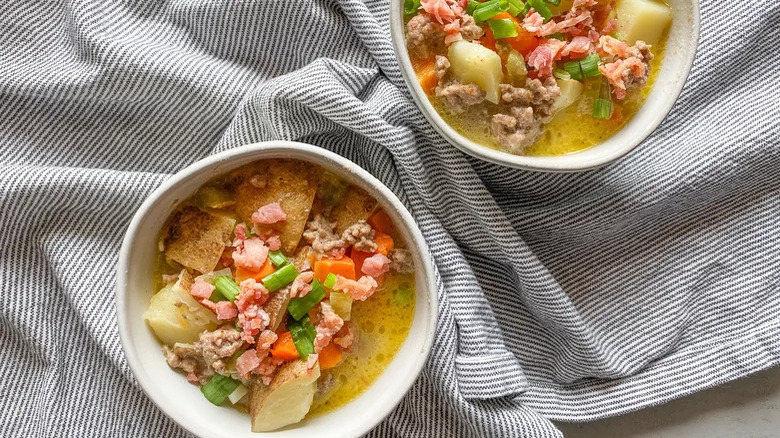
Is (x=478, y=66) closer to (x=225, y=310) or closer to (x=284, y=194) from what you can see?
(x=284, y=194)

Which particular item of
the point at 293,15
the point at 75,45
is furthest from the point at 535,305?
the point at 75,45

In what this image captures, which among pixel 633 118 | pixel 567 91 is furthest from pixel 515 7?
pixel 633 118

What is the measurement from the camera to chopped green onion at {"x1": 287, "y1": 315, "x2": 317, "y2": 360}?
205 centimetres

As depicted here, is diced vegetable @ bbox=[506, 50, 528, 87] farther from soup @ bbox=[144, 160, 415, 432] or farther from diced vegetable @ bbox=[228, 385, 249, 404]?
diced vegetable @ bbox=[228, 385, 249, 404]

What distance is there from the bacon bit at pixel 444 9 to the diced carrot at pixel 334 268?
30.8 inches

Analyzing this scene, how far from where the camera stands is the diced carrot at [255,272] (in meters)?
2.05

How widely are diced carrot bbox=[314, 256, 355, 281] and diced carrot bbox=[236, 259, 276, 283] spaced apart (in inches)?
5.2

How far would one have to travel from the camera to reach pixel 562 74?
7.13 feet

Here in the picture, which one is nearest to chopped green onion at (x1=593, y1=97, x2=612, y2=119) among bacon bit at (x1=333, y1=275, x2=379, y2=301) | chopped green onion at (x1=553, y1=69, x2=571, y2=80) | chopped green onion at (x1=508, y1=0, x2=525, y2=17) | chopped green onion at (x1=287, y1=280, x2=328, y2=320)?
chopped green onion at (x1=553, y1=69, x2=571, y2=80)

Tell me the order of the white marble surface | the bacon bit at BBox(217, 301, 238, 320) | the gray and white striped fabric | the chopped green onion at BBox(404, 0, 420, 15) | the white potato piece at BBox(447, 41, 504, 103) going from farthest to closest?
the white marble surface < the gray and white striped fabric < the chopped green onion at BBox(404, 0, 420, 15) < the white potato piece at BBox(447, 41, 504, 103) < the bacon bit at BBox(217, 301, 238, 320)

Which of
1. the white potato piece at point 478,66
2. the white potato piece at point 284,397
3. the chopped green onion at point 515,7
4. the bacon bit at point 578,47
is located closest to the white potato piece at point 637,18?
the bacon bit at point 578,47

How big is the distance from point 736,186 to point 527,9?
3.44 feet

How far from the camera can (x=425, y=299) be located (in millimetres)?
2115

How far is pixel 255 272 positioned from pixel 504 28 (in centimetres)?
103
